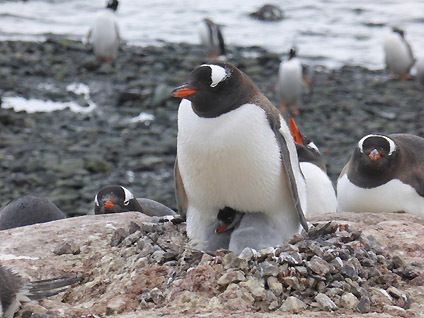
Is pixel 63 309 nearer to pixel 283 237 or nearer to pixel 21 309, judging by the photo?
pixel 21 309

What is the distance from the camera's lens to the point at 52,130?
10.9 metres

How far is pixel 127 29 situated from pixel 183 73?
656 cm

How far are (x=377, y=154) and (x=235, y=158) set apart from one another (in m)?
1.96

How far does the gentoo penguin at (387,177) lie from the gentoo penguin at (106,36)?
10.2m

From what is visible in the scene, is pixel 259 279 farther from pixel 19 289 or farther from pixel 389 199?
pixel 389 199

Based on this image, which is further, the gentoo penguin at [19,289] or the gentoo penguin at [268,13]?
the gentoo penguin at [268,13]

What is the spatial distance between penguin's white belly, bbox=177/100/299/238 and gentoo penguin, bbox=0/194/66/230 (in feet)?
7.14

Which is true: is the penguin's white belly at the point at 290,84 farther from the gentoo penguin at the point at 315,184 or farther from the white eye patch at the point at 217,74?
the white eye patch at the point at 217,74

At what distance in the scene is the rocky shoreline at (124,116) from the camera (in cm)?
944

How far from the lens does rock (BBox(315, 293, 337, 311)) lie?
3.24m

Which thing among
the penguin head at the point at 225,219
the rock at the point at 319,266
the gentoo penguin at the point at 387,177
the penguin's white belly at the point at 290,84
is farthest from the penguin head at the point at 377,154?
the penguin's white belly at the point at 290,84

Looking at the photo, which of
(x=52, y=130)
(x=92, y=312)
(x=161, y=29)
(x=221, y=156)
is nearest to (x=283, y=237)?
(x=221, y=156)

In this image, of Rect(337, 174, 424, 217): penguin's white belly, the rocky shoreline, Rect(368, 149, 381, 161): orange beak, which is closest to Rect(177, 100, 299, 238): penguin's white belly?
Rect(368, 149, 381, 161): orange beak

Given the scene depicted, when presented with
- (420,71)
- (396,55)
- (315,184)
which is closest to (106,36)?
(396,55)
